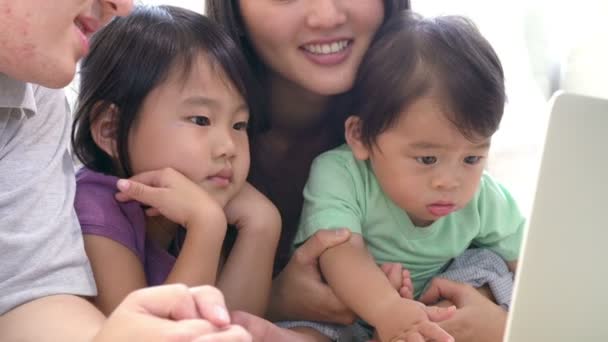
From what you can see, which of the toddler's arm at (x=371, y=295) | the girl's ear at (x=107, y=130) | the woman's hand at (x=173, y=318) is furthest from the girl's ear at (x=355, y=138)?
the woman's hand at (x=173, y=318)

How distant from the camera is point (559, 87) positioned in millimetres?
1694

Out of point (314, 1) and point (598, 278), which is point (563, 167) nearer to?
point (598, 278)

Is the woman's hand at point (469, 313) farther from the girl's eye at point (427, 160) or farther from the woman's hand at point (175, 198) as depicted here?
the woman's hand at point (175, 198)

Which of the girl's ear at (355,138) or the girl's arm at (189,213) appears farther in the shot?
the girl's ear at (355,138)

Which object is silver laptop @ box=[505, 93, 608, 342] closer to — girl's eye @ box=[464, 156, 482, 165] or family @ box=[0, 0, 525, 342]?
family @ box=[0, 0, 525, 342]

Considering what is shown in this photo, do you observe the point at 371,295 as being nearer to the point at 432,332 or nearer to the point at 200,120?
the point at 432,332

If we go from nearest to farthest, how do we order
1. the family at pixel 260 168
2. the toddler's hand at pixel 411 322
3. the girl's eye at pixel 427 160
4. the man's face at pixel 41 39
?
1. the man's face at pixel 41 39
2. the family at pixel 260 168
3. the toddler's hand at pixel 411 322
4. the girl's eye at pixel 427 160

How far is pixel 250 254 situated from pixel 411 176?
10.6 inches

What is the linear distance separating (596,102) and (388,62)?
0.58 metres

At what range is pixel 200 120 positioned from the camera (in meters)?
1.05

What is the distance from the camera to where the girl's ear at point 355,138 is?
3.78ft

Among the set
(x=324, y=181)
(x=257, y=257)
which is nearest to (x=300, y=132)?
(x=324, y=181)

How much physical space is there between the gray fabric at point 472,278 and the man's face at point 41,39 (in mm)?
515

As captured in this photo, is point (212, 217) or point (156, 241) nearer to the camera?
point (212, 217)
